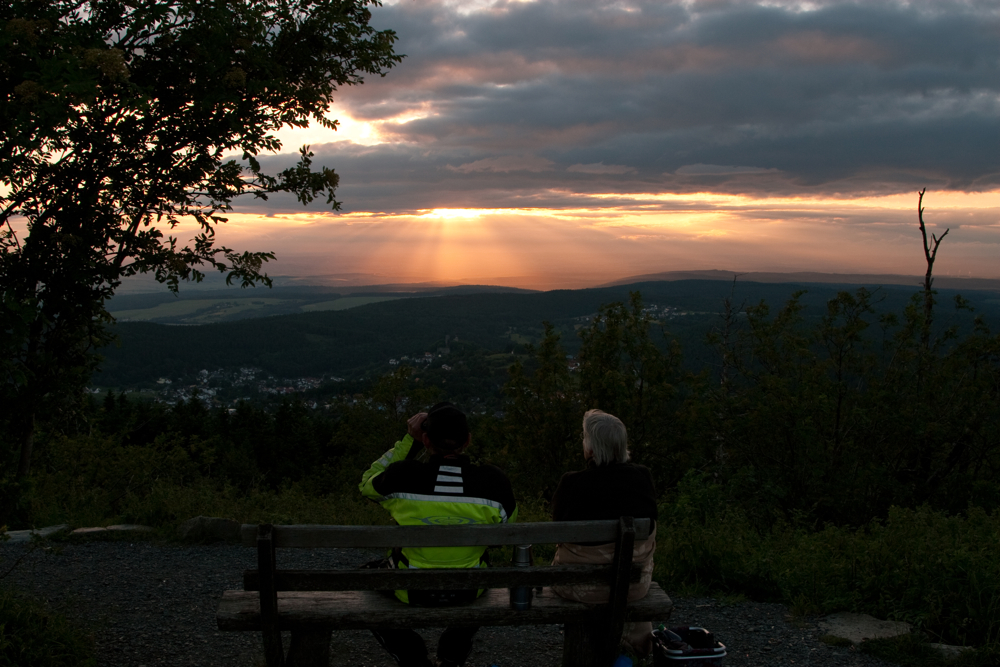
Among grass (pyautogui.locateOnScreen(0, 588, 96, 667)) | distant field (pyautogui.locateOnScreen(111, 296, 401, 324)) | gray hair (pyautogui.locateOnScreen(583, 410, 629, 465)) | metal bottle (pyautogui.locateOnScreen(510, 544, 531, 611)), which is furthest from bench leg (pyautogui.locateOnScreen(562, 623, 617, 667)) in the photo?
distant field (pyautogui.locateOnScreen(111, 296, 401, 324))

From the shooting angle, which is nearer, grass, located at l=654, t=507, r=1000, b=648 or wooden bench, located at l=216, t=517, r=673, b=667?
wooden bench, located at l=216, t=517, r=673, b=667

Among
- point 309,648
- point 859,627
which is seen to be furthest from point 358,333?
point 309,648

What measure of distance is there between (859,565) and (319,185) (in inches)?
195

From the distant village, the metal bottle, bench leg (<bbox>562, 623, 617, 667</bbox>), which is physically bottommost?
the distant village

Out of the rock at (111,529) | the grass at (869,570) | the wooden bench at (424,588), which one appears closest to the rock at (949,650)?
the grass at (869,570)

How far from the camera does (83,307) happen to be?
171 inches

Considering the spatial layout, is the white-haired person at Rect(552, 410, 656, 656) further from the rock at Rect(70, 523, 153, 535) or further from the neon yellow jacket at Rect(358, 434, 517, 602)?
the rock at Rect(70, 523, 153, 535)

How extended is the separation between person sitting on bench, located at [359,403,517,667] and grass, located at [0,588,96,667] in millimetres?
2104

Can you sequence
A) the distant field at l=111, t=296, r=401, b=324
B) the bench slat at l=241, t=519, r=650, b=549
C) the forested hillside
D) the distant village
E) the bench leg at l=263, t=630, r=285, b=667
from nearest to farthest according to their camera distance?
the bench slat at l=241, t=519, r=650, b=549 → the bench leg at l=263, t=630, r=285, b=667 → the distant village → the forested hillside → the distant field at l=111, t=296, r=401, b=324

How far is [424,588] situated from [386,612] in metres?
0.31

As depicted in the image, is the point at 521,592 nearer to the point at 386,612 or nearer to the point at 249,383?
the point at 386,612

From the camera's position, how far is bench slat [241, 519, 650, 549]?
120 inches

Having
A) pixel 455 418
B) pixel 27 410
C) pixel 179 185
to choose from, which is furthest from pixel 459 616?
pixel 179 185

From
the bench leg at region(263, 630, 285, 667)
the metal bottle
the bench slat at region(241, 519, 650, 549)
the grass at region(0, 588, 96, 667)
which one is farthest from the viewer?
the grass at region(0, 588, 96, 667)
